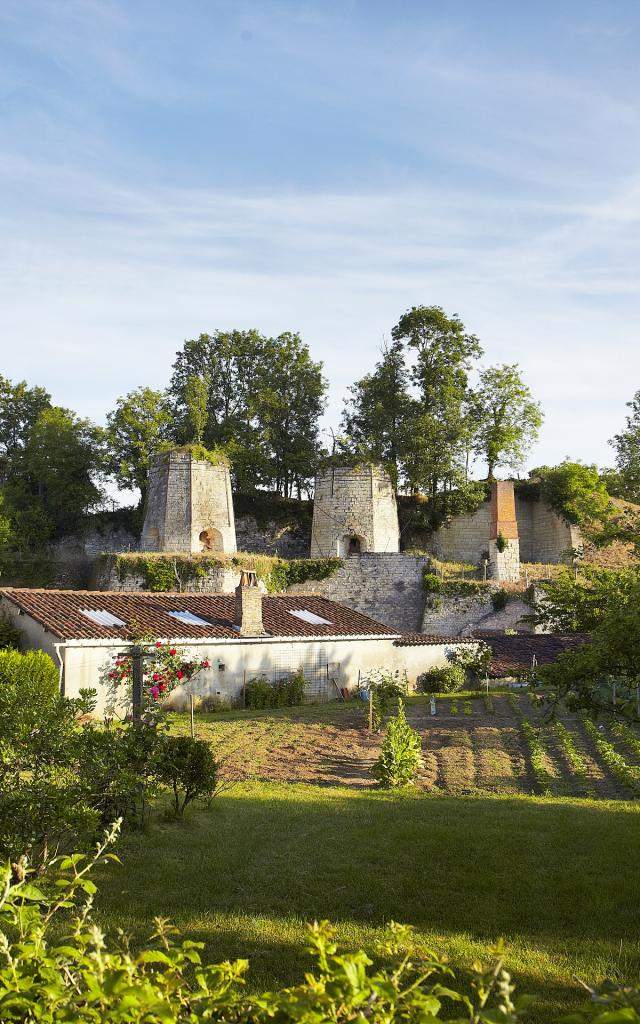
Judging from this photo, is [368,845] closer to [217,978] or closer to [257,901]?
[257,901]

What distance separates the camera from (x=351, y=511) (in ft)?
121

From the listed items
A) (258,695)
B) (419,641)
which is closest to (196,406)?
(419,641)

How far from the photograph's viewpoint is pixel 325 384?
43938 mm

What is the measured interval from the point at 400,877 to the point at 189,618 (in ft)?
48.7

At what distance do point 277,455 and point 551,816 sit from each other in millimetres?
34545

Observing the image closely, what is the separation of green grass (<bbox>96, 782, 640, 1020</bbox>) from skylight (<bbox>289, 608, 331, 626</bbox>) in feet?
44.6

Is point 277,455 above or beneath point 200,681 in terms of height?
above

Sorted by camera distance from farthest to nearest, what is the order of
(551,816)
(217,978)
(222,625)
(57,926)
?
(222,625), (551,816), (57,926), (217,978)

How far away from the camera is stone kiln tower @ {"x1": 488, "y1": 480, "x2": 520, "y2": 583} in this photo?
34.2 metres

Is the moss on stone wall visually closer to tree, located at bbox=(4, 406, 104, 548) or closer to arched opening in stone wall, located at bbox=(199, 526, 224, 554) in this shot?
arched opening in stone wall, located at bbox=(199, 526, 224, 554)

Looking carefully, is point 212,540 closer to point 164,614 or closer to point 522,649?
point 522,649

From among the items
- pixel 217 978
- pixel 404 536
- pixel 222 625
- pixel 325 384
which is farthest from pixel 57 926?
pixel 325 384

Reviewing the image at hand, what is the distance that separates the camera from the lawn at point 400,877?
17.7 feet

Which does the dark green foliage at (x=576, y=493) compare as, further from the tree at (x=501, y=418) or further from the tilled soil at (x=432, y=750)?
the tilled soil at (x=432, y=750)
